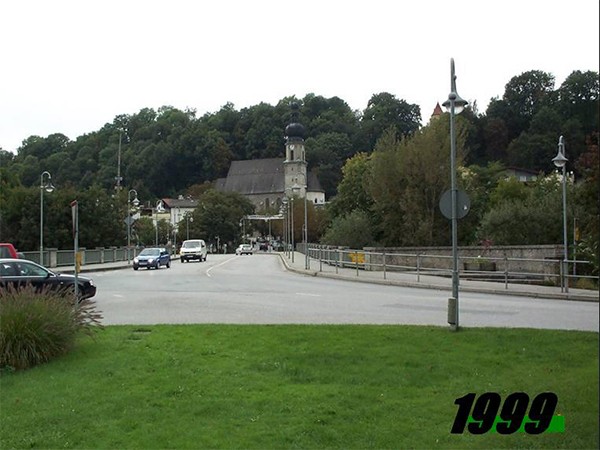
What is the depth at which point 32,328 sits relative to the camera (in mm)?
9938

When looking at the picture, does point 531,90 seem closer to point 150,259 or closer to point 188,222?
point 150,259

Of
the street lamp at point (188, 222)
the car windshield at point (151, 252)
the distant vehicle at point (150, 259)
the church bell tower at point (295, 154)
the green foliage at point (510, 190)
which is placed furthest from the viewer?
the street lamp at point (188, 222)

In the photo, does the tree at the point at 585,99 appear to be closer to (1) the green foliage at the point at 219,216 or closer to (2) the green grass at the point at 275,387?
(2) the green grass at the point at 275,387

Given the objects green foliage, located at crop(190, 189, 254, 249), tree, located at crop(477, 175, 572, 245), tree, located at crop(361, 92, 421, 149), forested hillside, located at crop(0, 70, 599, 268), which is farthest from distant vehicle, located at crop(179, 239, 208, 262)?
green foliage, located at crop(190, 189, 254, 249)

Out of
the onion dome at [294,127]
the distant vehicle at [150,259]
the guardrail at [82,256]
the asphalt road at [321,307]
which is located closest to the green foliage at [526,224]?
the asphalt road at [321,307]

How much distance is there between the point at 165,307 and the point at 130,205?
166 feet

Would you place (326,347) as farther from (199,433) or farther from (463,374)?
(199,433)

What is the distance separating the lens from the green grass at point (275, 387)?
6.26 metres

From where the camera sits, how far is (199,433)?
6551 mm

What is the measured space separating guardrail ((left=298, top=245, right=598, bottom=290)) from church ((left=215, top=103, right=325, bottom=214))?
1956 centimetres

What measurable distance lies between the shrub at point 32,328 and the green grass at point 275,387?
248 mm

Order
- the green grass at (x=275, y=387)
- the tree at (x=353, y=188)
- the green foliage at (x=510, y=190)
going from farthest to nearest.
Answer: the tree at (x=353, y=188), the green foliage at (x=510, y=190), the green grass at (x=275, y=387)

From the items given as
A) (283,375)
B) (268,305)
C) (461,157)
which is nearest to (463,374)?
(283,375)

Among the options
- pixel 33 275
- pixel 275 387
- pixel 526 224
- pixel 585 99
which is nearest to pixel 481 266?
pixel 526 224
